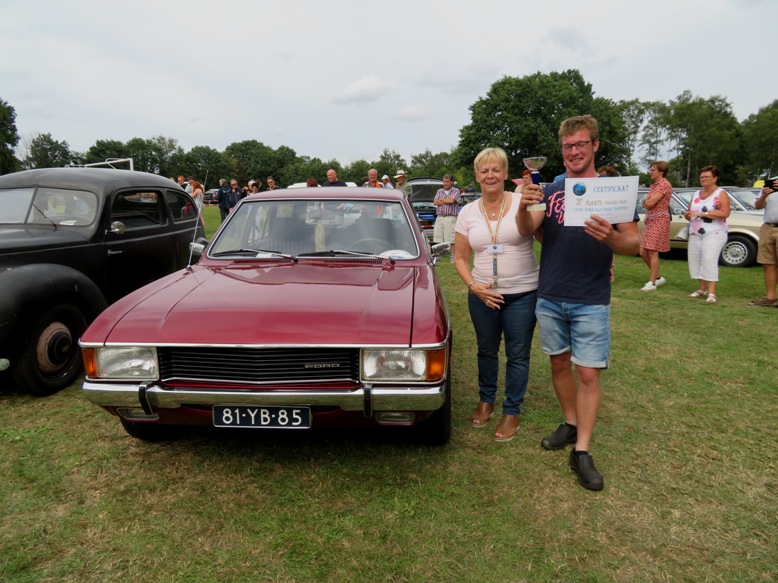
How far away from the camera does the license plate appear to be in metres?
2.54

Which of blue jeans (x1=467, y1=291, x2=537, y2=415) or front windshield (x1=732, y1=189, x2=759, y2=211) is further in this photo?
front windshield (x1=732, y1=189, x2=759, y2=211)

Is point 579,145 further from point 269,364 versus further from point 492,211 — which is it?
point 269,364

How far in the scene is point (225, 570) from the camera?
2.18 meters

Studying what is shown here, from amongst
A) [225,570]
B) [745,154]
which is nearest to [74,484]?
[225,570]

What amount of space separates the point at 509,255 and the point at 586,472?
133 centimetres

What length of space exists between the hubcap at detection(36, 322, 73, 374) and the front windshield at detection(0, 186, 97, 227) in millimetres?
1164

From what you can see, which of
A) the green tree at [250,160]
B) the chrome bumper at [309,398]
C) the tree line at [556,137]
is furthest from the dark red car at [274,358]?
the green tree at [250,160]

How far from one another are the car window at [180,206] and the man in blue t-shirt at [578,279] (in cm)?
481

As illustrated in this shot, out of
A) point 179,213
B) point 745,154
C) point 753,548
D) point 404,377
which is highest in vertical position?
point 745,154

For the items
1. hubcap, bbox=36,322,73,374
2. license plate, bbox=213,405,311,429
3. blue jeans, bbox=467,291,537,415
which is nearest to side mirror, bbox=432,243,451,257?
blue jeans, bbox=467,291,537,415

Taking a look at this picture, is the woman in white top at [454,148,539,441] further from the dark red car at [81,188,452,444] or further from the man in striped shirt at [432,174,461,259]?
the man in striped shirt at [432,174,461,259]

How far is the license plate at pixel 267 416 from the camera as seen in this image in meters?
2.54

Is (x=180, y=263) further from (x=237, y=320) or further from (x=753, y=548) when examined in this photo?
(x=753, y=548)

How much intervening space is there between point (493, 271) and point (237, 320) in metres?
1.57
